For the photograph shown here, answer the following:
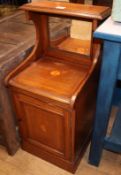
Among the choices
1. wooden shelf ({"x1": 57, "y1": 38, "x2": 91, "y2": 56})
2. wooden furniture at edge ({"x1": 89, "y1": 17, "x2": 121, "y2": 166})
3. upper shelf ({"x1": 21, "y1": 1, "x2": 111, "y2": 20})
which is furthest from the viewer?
wooden shelf ({"x1": 57, "y1": 38, "x2": 91, "y2": 56})

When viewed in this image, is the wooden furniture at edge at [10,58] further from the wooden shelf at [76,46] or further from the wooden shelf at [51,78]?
the wooden shelf at [76,46]

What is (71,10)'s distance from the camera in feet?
3.21

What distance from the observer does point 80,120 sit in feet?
3.76

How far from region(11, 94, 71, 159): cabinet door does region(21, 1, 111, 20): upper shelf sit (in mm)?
454

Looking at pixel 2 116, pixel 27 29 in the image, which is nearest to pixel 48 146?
pixel 2 116

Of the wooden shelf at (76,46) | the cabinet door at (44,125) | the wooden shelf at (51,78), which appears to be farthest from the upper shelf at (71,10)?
the cabinet door at (44,125)

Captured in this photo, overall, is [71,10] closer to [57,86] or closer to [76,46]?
[76,46]

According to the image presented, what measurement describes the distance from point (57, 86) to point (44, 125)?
0.25 meters

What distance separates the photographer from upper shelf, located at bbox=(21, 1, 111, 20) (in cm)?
94

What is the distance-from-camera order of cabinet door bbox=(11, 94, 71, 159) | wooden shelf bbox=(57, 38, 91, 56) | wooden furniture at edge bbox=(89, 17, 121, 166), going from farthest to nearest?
1. wooden shelf bbox=(57, 38, 91, 56)
2. cabinet door bbox=(11, 94, 71, 159)
3. wooden furniture at edge bbox=(89, 17, 121, 166)

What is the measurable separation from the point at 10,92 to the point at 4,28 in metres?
Result: 0.60

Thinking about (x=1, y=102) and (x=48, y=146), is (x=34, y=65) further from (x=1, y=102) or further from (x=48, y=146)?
(x=48, y=146)

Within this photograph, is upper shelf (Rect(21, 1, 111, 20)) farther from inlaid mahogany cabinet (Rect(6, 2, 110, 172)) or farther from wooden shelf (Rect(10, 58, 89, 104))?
wooden shelf (Rect(10, 58, 89, 104))

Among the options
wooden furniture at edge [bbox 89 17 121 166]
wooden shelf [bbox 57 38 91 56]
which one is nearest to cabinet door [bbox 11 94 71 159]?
wooden furniture at edge [bbox 89 17 121 166]
